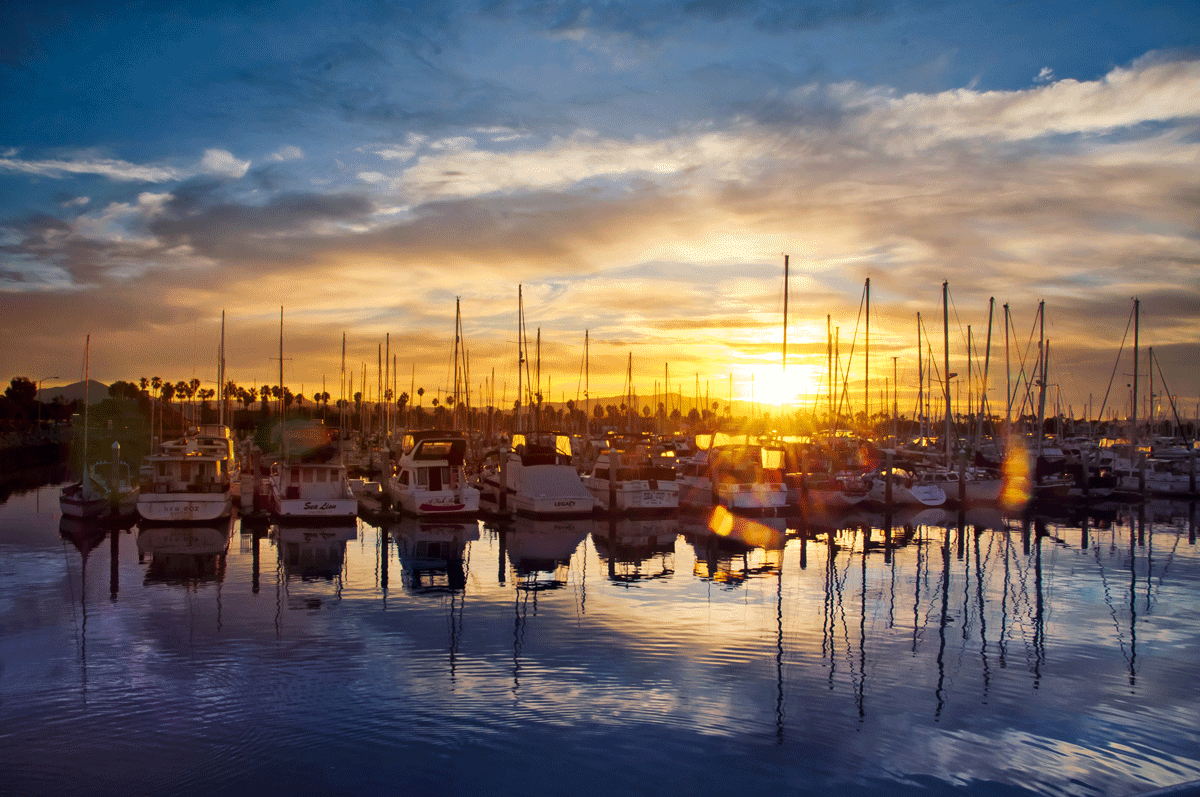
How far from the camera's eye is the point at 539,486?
40062 mm

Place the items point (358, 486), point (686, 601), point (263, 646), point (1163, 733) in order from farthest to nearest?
point (358, 486) < point (686, 601) < point (263, 646) < point (1163, 733)

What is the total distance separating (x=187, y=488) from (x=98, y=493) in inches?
165

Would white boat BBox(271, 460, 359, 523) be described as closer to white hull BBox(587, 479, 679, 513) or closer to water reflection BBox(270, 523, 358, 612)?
water reflection BBox(270, 523, 358, 612)

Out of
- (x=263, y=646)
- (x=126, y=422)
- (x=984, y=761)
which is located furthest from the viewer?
(x=126, y=422)

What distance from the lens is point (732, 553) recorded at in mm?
31641

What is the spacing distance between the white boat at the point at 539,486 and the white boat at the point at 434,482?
1936 millimetres

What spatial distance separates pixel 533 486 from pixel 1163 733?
97.3ft

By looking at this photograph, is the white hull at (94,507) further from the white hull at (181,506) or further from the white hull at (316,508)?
the white hull at (316,508)

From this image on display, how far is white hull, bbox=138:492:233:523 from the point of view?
34.8 metres

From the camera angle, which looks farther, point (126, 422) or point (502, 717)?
point (126, 422)

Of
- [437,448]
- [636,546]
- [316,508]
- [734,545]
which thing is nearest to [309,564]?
[316,508]

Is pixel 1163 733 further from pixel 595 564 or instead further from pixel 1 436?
pixel 1 436

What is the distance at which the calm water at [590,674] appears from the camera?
11.0 m

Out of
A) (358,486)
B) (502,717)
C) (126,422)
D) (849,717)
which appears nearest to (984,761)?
(849,717)
